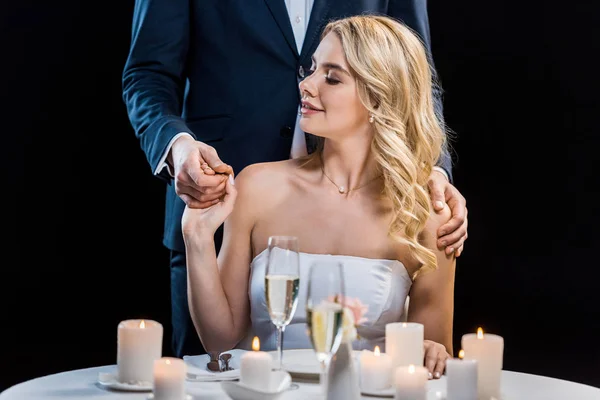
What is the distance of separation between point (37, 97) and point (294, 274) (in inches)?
108

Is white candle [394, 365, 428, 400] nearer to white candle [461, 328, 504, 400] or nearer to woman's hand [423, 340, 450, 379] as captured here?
white candle [461, 328, 504, 400]

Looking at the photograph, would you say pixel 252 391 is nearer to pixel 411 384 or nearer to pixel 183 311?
pixel 411 384

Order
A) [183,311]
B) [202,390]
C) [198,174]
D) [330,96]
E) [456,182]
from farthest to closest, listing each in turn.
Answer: [456,182] < [183,311] < [330,96] < [198,174] < [202,390]

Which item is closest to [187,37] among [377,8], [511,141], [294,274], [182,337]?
[377,8]

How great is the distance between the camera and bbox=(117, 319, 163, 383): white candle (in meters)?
1.82

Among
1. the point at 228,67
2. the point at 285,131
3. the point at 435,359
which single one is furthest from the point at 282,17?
the point at 435,359

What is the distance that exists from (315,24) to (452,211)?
2.45 feet

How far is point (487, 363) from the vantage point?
71.3 inches

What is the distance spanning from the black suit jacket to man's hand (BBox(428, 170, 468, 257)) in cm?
17

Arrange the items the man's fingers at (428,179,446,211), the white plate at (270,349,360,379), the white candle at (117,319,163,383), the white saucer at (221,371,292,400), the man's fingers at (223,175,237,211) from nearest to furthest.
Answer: the white saucer at (221,371,292,400)
the white candle at (117,319,163,383)
the white plate at (270,349,360,379)
the man's fingers at (223,175,237,211)
the man's fingers at (428,179,446,211)

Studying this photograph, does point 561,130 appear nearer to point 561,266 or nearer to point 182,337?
point 561,266

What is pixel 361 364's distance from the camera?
6.06ft

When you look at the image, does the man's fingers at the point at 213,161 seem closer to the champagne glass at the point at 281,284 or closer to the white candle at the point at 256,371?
the champagne glass at the point at 281,284

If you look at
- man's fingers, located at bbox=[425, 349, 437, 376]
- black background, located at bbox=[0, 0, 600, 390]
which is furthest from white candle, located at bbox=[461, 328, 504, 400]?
black background, located at bbox=[0, 0, 600, 390]
